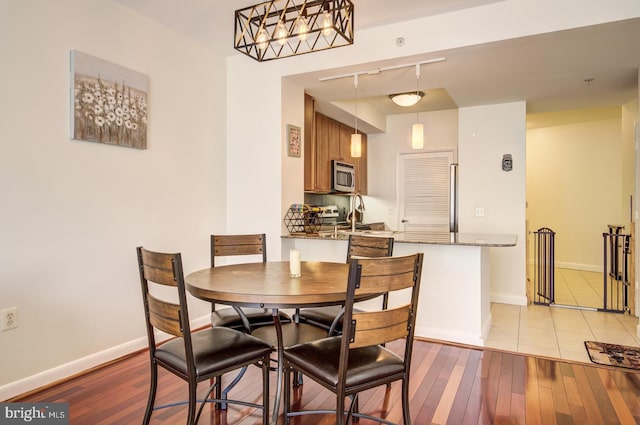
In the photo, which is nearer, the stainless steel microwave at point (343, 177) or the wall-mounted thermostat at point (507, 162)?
the wall-mounted thermostat at point (507, 162)

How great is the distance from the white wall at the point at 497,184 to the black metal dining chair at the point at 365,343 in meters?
3.39

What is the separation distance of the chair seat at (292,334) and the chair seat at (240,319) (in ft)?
0.20

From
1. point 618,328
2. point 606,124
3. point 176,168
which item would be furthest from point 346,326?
point 606,124

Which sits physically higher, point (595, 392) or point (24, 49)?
point (24, 49)

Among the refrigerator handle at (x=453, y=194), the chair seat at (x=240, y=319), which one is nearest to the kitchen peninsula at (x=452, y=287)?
the chair seat at (x=240, y=319)

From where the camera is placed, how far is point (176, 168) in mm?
3293

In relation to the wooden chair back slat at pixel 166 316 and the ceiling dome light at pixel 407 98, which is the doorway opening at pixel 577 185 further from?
the wooden chair back slat at pixel 166 316

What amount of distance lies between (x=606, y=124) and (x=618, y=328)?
169 inches

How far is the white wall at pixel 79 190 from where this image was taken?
2.26 m

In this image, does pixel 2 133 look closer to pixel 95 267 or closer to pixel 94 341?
pixel 95 267

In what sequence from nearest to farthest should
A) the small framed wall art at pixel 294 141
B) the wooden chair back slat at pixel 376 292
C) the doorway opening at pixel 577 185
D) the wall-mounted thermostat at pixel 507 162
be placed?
the wooden chair back slat at pixel 376 292, the small framed wall art at pixel 294 141, the wall-mounted thermostat at pixel 507 162, the doorway opening at pixel 577 185

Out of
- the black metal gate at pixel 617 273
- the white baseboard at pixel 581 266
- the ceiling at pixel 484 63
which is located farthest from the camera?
the white baseboard at pixel 581 266

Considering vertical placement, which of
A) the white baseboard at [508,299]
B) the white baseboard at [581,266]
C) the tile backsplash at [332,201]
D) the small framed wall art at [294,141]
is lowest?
the white baseboard at [508,299]

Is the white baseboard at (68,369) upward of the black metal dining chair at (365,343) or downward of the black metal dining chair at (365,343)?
downward
